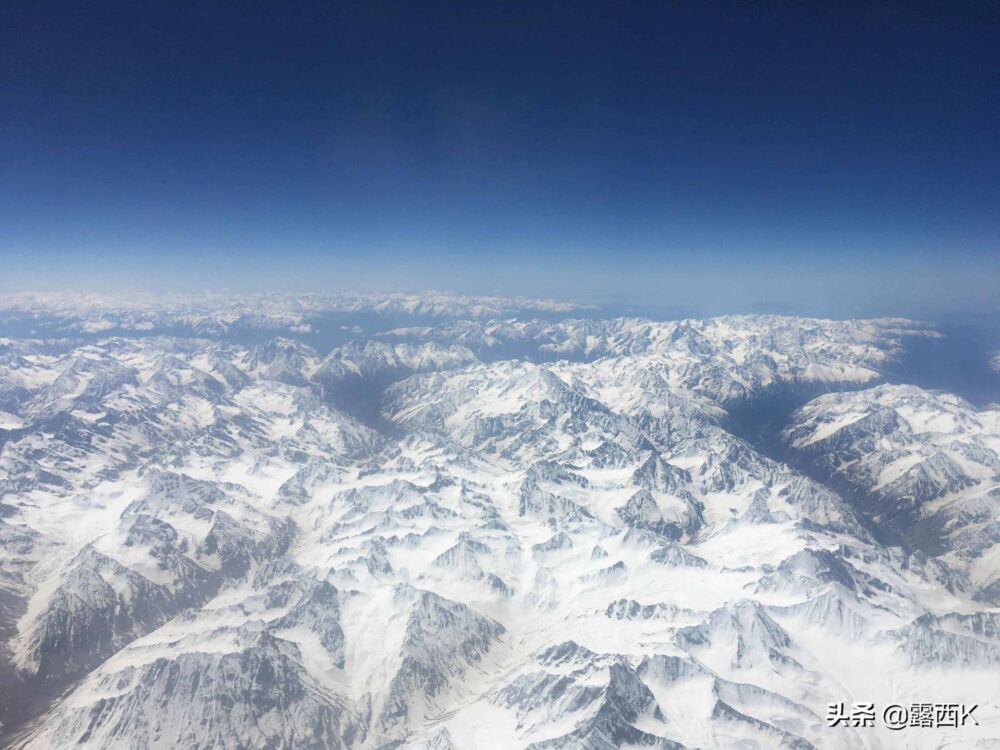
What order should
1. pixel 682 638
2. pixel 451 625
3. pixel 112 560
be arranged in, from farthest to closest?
pixel 112 560 < pixel 451 625 < pixel 682 638

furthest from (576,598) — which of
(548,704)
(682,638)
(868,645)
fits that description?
(868,645)

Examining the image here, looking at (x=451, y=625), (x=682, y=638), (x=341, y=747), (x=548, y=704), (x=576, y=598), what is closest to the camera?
(x=548, y=704)

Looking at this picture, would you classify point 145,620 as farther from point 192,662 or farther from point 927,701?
point 927,701

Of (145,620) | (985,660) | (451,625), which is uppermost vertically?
(985,660)

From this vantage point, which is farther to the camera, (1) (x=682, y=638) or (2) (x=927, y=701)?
(1) (x=682, y=638)

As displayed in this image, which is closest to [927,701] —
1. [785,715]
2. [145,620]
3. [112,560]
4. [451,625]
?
[785,715]

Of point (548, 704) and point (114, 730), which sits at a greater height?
point (548, 704)

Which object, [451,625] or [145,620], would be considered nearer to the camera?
[451,625]

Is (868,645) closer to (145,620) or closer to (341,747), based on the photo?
(341,747)

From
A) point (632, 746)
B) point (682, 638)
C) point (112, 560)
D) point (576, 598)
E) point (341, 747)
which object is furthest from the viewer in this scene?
point (112, 560)
